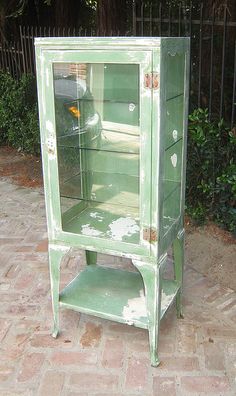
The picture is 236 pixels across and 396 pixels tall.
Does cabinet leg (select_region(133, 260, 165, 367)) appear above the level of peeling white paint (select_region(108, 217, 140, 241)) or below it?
below

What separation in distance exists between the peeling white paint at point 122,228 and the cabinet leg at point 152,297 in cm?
19

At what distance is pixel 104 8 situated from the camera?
18.8 ft

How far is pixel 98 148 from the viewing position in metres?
2.78

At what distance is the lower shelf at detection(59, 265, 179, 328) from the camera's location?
262 cm

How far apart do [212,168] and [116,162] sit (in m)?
1.61

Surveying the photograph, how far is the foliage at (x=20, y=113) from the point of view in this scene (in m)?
6.70

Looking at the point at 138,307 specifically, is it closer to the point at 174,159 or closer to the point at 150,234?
the point at 150,234

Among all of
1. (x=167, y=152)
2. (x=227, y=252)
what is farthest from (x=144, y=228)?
(x=227, y=252)

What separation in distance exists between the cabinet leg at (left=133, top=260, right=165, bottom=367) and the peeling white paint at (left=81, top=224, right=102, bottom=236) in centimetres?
30

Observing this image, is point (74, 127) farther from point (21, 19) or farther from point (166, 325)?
point (21, 19)

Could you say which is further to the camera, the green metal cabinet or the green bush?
the green bush

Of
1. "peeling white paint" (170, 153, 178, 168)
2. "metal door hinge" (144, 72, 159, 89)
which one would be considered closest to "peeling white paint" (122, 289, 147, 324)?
"peeling white paint" (170, 153, 178, 168)

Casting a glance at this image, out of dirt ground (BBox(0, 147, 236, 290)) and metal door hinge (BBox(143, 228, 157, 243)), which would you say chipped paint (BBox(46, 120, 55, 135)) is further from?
dirt ground (BBox(0, 147, 236, 290))

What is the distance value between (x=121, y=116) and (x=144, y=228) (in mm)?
721
